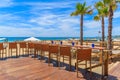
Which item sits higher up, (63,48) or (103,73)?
(63,48)

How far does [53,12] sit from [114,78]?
5089 cm

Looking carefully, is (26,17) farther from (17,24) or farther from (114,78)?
(114,78)

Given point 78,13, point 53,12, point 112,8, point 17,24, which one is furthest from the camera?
point 17,24

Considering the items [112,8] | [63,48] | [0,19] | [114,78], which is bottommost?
[114,78]

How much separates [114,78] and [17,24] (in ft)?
191

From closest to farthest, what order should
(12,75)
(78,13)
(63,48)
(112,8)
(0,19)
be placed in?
(12,75)
(63,48)
(112,8)
(78,13)
(0,19)

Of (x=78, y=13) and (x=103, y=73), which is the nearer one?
(x=103, y=73)

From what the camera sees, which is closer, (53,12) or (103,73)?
(103,73)

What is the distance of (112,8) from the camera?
13.0 metres

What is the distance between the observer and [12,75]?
6.09 metres

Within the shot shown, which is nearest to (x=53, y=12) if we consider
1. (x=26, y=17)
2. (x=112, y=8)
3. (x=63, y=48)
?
(x=26, y=17)

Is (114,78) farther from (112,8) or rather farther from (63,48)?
(112,8)

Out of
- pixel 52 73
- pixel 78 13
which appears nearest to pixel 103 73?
pixel 52 73

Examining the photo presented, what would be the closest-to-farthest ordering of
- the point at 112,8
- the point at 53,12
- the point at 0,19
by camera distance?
the point at 112,8 → the point at 0,19 → the point at 53,12
